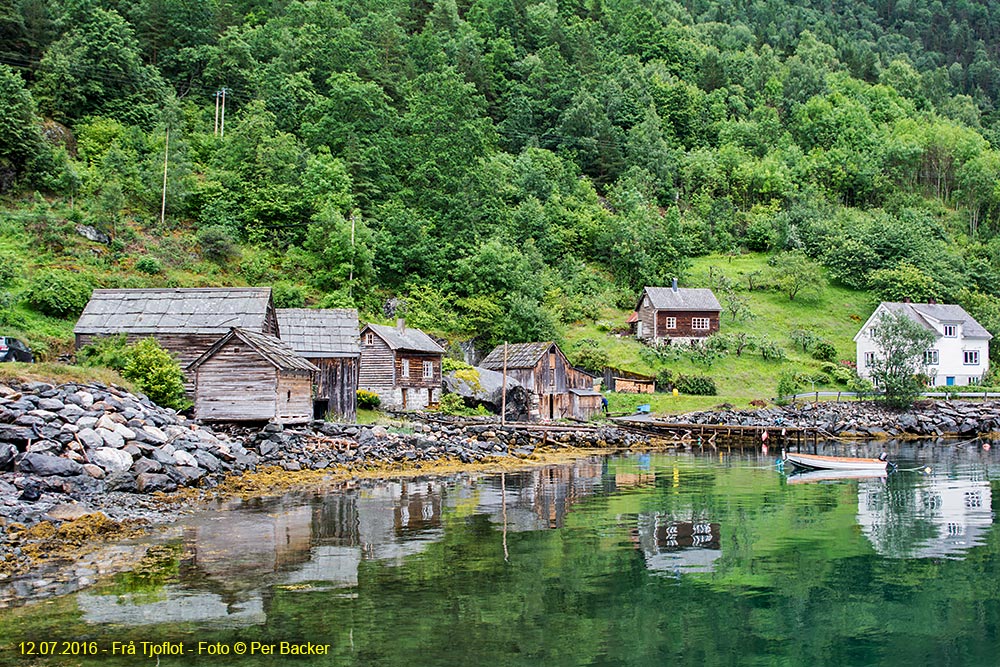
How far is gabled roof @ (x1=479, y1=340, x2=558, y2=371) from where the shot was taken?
58.6m

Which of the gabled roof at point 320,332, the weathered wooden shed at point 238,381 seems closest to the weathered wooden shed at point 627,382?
the gabled roof at point 320,332

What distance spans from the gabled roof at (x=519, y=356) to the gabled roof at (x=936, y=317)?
32508mm

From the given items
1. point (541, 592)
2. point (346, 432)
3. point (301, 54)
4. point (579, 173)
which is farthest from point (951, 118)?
point (541, 592)

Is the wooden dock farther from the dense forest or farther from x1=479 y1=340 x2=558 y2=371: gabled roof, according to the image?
the dense forest

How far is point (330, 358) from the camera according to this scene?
144 ft

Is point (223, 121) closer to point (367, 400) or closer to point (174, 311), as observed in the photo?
point (367, 400)

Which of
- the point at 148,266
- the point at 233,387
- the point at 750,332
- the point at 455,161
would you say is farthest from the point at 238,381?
the point at 750,332

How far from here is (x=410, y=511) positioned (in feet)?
85.9

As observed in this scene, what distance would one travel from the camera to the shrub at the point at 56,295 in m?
47.9

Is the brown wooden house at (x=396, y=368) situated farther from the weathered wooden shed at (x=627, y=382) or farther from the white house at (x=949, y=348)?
the white house at (x=949, y=348)

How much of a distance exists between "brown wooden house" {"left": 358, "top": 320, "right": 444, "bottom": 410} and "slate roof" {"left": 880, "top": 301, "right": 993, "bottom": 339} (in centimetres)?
4515

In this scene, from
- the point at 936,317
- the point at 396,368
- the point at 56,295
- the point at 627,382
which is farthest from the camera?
the point at 936,317

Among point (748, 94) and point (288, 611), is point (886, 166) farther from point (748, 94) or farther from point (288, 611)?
point (288, 611)

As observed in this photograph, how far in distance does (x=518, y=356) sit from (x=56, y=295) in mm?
29308
